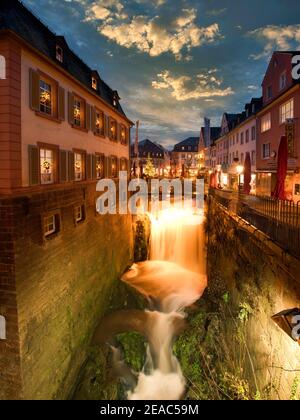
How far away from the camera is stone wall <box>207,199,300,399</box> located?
683cm

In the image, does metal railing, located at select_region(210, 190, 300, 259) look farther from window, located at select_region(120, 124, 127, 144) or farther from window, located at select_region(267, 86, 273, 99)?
window, located at select_region(267, 86, 273, 99)

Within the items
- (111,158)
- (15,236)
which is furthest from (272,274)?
(111,158)

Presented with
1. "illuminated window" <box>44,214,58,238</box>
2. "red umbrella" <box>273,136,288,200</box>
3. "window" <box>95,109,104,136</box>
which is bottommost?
"illuminated window" <box>44,214,58,238</box>

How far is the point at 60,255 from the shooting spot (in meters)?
11.5

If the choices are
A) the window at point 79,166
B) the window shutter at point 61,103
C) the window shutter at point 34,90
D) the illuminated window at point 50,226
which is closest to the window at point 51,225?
the illuminated window at point 50,226

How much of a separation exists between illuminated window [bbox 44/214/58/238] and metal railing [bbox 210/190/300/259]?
26.7ft

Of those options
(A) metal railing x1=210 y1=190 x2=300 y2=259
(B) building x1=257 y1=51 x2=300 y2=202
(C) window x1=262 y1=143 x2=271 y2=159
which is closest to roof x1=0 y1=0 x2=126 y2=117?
(A) metal railing x1=210 y1=190 x2=300 y2=259

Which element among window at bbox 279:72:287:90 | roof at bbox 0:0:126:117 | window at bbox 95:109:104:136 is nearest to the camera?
roof at bbox 0:0:126:117

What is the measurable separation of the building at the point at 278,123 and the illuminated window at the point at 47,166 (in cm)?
1540

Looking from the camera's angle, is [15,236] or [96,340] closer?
[15,236]

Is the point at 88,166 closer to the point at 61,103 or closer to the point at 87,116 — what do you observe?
the point at 87,116

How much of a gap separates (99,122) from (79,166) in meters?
4.57
